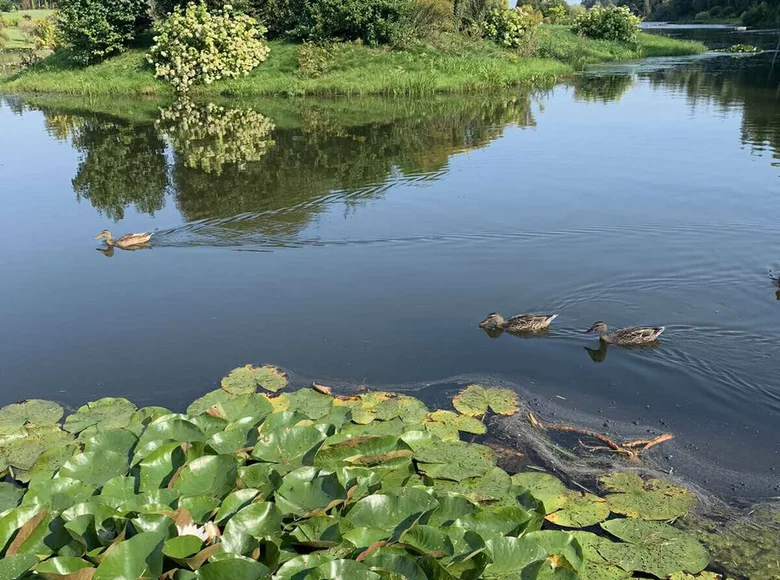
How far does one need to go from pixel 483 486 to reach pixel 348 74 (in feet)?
70.1

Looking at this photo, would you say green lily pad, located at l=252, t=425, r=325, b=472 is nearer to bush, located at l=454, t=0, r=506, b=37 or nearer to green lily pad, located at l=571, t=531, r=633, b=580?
green lily pad, located at l=571, t=531, r=633, b=580

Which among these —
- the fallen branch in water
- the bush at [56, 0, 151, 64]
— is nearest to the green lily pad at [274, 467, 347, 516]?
the fallen branch in water

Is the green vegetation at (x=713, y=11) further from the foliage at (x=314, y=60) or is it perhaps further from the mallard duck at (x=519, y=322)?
the mallard duck at (x=519, y=322)

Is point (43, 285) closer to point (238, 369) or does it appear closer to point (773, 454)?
point (238, 369)

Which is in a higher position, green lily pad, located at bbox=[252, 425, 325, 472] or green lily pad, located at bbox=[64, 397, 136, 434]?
green lily pad, located at bbox=[252, 425, 325, 472]

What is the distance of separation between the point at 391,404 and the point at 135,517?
224 cm

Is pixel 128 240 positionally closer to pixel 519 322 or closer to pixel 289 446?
pixel 519 322

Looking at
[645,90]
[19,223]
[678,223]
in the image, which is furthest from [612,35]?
[19,223]

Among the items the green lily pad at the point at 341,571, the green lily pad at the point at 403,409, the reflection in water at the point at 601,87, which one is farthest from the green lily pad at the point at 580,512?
the reflection in water at the point at 601,87

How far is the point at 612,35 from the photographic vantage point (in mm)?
36688

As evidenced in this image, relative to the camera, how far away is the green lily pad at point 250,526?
334 cm

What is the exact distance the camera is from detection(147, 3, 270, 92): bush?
24.5 meters

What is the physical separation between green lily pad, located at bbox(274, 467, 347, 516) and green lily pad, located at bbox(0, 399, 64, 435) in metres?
2.41

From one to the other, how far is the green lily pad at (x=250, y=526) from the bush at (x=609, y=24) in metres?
37.9
